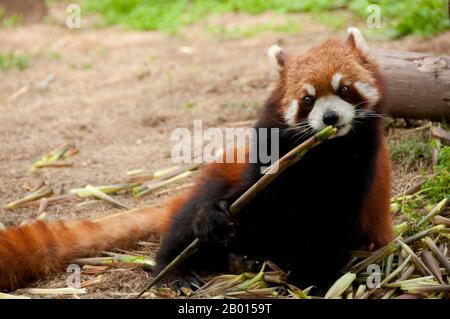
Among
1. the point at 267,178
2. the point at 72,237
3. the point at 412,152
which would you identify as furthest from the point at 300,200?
the point at 412,152

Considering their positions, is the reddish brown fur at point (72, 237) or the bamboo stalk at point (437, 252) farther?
the reddish brown fur at point (72, 237)

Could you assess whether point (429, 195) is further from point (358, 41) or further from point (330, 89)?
point (330, 89)

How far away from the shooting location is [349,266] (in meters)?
4.20

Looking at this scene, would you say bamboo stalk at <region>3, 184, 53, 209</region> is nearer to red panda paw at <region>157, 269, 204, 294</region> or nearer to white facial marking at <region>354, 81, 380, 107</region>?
red panda paw at <region>157, 269, 204, 294</region>

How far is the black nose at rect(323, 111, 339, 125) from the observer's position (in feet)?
12.4

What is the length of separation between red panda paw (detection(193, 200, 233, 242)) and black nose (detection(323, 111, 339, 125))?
31.1 inches

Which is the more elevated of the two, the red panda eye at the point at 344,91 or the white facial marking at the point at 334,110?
the red panda eye at the point at 344,91

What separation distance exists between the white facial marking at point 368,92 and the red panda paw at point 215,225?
1.04 metres

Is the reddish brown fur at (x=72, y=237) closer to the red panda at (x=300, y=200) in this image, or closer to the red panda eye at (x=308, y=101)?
the red panda at (x=300, y=200)

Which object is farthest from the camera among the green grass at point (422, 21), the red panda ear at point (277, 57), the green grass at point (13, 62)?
the green grass at point (13, 62)

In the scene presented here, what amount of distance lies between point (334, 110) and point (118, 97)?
5.06m

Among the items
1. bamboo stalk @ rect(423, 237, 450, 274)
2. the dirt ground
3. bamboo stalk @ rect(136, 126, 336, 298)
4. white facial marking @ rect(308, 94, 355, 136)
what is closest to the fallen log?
the dirt ground

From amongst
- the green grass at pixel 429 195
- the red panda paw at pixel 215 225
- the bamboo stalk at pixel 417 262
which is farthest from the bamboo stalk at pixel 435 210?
the red panda paw at pixel 215 225

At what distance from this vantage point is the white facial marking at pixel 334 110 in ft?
12.5
